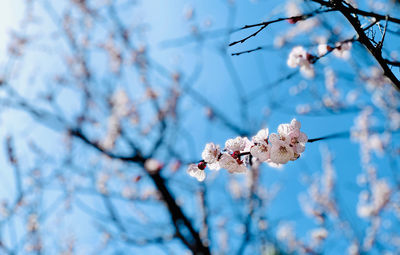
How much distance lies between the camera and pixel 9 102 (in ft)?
17.2

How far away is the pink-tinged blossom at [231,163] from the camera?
5.38 ft

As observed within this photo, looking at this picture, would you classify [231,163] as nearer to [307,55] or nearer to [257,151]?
[257,151]

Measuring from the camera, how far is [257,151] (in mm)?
1540

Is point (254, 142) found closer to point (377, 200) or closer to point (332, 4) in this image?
point (332, 4)

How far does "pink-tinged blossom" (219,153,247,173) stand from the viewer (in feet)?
5.38

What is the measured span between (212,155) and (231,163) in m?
0.14

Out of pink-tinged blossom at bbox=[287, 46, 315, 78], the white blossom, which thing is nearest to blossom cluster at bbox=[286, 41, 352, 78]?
pink-tinged blossom at bbox=[287, 46, 315, 78]

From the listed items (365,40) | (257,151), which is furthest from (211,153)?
(365,40)

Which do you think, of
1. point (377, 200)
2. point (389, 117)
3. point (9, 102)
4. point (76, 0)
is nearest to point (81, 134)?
point (9, 102)

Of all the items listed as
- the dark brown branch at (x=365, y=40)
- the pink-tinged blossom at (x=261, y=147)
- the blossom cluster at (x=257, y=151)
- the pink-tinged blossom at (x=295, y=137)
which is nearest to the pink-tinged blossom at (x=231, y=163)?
the blossom cluster at (x=257, y=151)

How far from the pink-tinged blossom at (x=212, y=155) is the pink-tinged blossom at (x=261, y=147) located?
247 millimetres

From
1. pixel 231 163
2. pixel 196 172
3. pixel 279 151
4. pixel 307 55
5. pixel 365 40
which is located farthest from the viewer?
pixel 307 55

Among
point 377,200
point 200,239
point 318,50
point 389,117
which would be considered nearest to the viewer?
point 318,50

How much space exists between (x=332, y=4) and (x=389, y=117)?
13.9 ft
